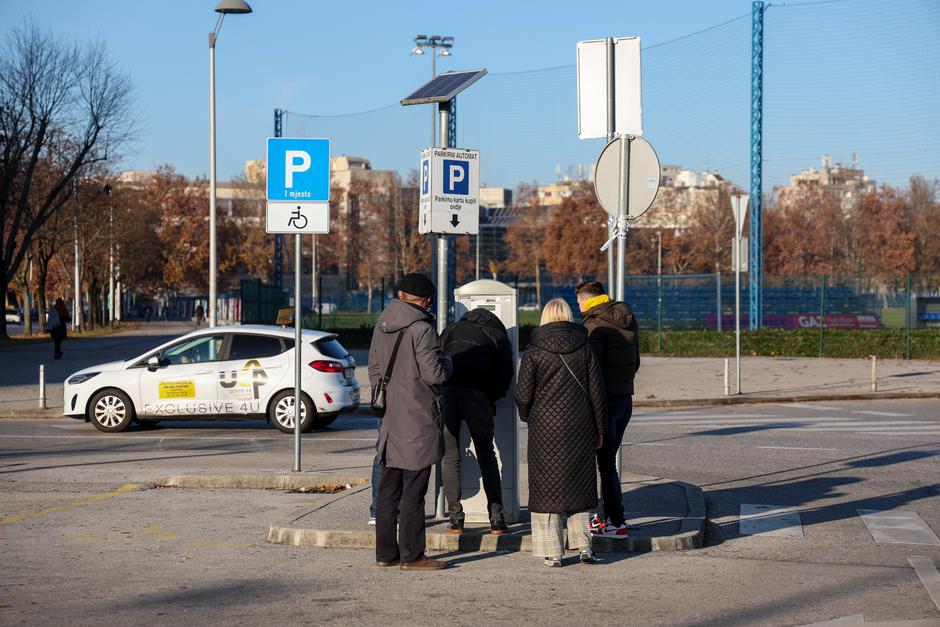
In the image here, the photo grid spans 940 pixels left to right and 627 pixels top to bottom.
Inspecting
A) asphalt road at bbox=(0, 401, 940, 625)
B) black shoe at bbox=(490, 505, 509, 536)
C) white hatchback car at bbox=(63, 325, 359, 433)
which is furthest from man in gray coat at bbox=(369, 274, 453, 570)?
white hatchback car at bbox=(63, 325, 359, 433)

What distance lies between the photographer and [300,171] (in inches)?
470

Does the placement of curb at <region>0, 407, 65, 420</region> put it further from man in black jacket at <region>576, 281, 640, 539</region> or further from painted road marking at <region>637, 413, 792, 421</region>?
man in black jacket at <region>576, 281, 640, 539</region>

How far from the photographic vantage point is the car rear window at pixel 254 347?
17.1 metres

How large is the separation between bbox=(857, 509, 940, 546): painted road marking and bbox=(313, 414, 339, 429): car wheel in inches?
342

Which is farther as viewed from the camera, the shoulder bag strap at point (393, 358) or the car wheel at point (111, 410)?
the car wheel at point (111, 410)

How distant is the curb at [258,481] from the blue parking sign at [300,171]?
9.06 feet

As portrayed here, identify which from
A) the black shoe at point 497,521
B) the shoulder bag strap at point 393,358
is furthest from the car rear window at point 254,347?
the shoulder bag strap at point 393,358

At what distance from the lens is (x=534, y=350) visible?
8102 millimetres

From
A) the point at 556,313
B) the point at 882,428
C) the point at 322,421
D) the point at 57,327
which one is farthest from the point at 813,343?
the point at 556,313

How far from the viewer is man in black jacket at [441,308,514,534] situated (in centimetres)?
882

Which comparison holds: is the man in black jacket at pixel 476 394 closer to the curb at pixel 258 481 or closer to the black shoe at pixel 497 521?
the black shoe at pixel 497 521

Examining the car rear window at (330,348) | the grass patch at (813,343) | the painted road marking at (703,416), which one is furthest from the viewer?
the grass patch at (813,343)

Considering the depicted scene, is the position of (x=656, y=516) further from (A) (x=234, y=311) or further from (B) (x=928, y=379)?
(A) (x=234, y=311)

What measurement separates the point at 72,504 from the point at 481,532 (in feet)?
14.0
